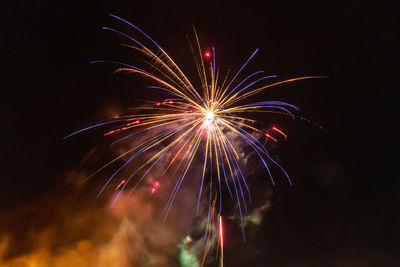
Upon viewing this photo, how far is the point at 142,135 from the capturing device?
13156 millimetres

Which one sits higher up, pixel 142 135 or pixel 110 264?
pixel 142 135

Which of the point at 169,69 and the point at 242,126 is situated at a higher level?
the point at 169,69

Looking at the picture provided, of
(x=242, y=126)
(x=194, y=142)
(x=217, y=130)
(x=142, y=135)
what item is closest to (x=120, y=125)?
(x=142, y=135)

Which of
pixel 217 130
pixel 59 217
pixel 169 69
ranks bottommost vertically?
pixel 59 217

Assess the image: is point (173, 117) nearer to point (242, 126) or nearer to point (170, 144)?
point (170, 144)

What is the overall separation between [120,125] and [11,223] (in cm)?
733

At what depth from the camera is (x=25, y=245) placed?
48.9 feet

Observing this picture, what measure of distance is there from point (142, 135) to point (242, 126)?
14.8 ft

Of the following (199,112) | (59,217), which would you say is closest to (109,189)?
(59,217)

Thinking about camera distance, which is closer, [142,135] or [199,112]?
[199,112]

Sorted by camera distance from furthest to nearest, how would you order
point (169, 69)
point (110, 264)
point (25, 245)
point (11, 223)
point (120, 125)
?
point (110, 264) < point (25, 245) < point (11, 223) < point (120, 125) < point (169, 69)

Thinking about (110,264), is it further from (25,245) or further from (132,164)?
(132,164)

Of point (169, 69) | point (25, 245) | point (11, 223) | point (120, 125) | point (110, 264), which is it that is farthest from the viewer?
point (110, 264)

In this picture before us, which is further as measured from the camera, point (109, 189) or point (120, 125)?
point (109, 189)
